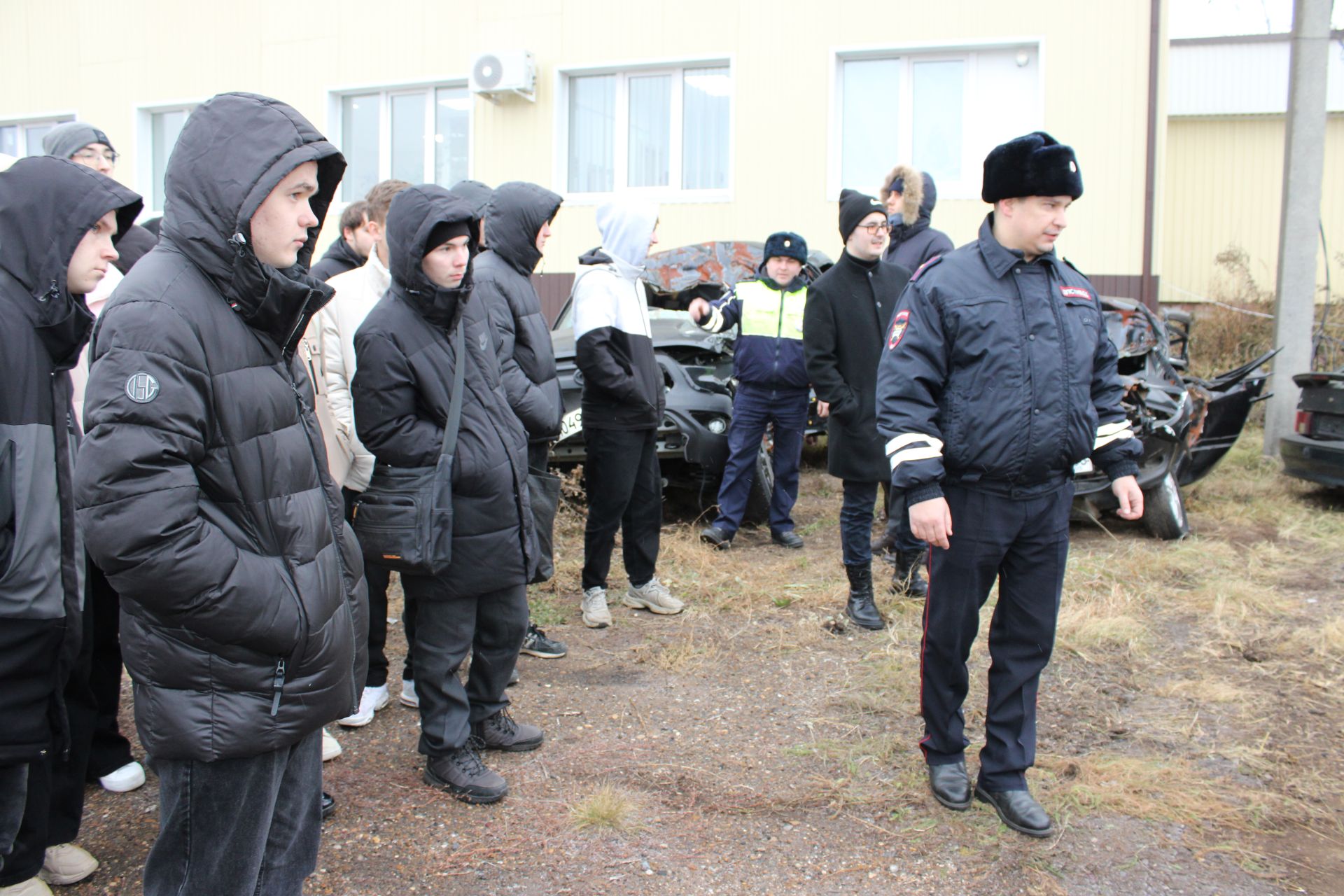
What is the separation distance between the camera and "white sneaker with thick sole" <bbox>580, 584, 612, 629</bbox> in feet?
16.8

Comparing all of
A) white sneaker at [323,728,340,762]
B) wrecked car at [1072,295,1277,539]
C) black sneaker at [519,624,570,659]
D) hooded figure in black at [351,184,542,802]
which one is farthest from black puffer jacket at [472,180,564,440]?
wrecked car at [1072,295,1277,539]

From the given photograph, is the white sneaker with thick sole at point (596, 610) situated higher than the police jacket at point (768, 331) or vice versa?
the police jacket at point (768, 331)

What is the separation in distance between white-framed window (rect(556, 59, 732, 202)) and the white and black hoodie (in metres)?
7.70

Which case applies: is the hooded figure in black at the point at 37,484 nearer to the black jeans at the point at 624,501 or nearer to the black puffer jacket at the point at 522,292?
the black puffer jacket at the point at 522,292

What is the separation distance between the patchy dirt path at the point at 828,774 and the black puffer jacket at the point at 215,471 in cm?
110

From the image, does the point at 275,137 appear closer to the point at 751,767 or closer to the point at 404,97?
the point at 751,767

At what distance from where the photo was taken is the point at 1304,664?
467cm

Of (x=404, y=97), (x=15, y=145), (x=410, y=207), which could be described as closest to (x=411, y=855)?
(x=410, y=207)

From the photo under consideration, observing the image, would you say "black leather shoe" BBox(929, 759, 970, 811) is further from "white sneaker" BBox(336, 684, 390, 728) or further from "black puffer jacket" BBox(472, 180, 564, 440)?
"white sneaker" BBox(336, 684, 390, 728)

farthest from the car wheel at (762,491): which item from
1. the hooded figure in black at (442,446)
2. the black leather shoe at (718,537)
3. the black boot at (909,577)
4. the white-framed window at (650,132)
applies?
the white-framed window at (650,132)

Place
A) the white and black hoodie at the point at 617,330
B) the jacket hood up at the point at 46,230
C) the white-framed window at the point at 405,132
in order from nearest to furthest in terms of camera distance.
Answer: the jacket hood up at the point at 46,230, the white and black hoodie at the point at 617,330, the white-framed window at the point at 405,132

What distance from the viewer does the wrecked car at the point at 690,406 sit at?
6.61 metres

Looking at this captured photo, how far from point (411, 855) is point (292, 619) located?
4.31ft

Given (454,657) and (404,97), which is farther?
(404,97)
